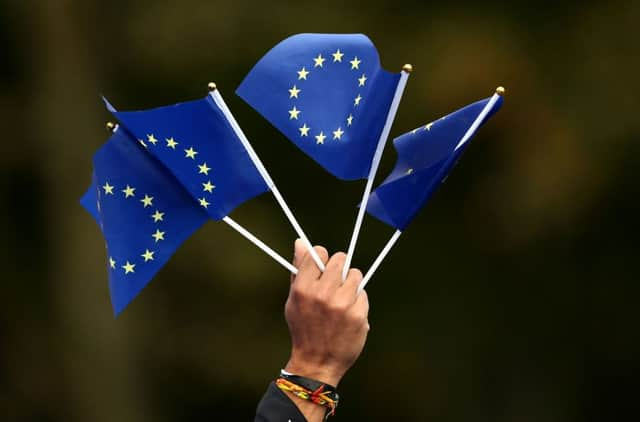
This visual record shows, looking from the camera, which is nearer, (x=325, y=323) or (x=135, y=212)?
(x=325, y=323)

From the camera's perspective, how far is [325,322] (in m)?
→ 1.68

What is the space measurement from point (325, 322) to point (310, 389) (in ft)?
0.38

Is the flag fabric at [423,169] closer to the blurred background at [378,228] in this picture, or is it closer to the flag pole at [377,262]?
the flag pole at [377,262]

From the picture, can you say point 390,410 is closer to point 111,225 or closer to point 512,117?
point 512,117

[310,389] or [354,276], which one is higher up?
[354,276]

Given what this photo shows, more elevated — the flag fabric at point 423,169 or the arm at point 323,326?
the flag fabric at point 423,169

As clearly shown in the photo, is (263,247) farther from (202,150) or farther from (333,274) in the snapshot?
(202,150)

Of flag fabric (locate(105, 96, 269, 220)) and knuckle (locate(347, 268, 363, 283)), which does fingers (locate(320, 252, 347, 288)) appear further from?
flag fabric (locate(105, 96, 269, 220))

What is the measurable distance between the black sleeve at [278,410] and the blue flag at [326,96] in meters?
0.53

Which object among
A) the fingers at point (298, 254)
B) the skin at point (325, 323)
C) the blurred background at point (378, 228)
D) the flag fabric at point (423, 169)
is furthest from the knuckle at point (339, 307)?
the blurred background at point (378, 228)

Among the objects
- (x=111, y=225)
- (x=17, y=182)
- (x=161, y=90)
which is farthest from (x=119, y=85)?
(x=111, y=225)

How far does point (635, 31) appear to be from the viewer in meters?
5.69

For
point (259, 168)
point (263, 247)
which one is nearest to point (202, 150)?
point (259, 168)

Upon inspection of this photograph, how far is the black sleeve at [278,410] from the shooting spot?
5.34 ft
